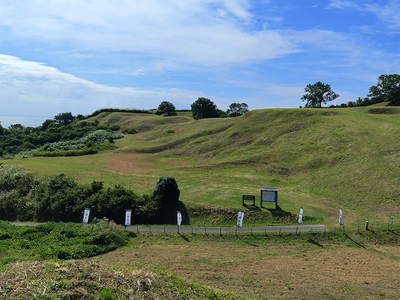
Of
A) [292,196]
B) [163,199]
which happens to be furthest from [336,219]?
[163,199]

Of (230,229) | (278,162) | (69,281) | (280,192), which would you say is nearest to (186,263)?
(230,229)

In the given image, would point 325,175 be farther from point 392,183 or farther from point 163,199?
point 163,199

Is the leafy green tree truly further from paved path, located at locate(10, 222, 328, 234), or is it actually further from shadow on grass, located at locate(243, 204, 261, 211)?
shadow on grass, located at locate(243, 204, 261, 211)

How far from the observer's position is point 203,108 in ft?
315

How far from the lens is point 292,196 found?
101 ft

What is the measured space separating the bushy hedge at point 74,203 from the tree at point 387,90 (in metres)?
75.7

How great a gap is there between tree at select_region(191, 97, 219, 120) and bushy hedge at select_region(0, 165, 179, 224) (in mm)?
68403

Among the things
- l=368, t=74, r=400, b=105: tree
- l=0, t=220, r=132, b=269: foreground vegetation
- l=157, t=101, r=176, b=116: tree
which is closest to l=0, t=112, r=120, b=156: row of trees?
l=157, t=101, r=176, b=116: tree

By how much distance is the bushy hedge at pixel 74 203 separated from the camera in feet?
88.0

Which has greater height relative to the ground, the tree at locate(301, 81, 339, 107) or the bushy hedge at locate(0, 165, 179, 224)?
the tree at locate(301, 81, 339, 107)

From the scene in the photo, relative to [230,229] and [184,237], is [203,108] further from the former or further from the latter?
[184,237]

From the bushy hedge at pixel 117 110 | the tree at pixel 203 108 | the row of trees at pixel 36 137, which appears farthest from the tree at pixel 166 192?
the bushy hedge at pixel 117 110

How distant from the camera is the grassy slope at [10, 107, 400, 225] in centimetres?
2950

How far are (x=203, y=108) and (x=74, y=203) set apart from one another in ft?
238
